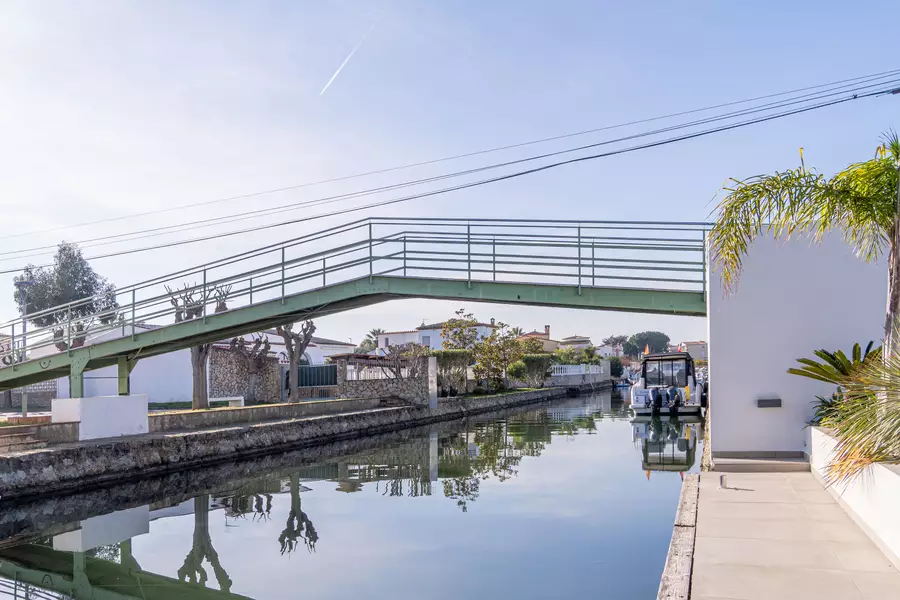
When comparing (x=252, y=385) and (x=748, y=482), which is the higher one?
(x=748, y=482)

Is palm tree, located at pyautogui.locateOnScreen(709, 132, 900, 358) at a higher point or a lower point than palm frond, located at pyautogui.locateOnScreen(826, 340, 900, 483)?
higher

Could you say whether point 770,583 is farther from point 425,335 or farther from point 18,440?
point 425,335

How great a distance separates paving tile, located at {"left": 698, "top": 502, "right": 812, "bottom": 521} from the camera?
7.72m

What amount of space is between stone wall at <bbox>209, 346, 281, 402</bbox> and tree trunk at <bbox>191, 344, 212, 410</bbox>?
7.62 m

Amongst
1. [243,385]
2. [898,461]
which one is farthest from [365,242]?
[243,385]

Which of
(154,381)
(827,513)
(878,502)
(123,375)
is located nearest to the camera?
(878,502)

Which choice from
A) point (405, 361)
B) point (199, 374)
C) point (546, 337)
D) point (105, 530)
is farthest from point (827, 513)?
point (546, 337)

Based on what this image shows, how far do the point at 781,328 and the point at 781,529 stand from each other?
5417mm

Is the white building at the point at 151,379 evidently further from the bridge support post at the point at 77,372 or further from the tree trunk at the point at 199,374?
the bridge support post at the point at 77,372

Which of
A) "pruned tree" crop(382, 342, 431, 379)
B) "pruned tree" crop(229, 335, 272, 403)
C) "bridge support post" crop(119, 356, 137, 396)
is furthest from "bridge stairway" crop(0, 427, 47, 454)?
"pruned tree" crop(229, 335, 272, 403)

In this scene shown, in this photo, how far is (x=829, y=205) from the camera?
966 cm

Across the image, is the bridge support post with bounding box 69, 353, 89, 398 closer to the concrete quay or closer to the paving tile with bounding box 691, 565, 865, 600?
the concrete quay

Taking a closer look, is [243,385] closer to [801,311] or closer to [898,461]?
[801,311]

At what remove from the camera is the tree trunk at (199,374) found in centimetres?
2450
